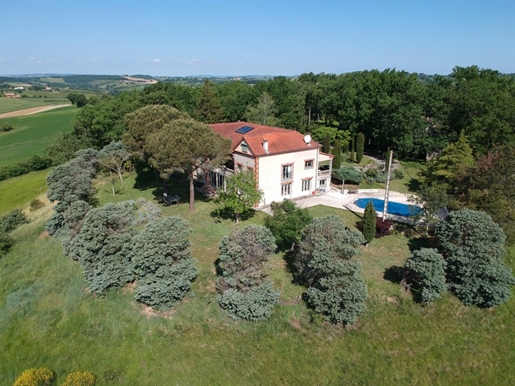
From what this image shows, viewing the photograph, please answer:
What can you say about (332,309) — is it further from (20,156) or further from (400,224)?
(20,156)

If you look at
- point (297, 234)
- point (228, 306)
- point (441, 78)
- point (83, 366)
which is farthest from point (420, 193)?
point (441, 78)

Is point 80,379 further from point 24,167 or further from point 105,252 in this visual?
point 24,167

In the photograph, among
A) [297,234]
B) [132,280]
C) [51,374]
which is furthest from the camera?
[297,234]

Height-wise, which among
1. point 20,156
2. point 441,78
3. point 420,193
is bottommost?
point 20,156

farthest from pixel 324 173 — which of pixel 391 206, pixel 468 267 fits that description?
pixel 468 267

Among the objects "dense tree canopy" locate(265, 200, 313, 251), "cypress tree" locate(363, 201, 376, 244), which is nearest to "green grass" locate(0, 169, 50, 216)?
"dense tree canopy" locate(265, 200, 313, 251)

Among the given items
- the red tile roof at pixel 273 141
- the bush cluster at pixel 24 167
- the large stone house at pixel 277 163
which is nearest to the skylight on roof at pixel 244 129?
the large stone house at pixel 277 163

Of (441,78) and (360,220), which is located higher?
(441,78)
